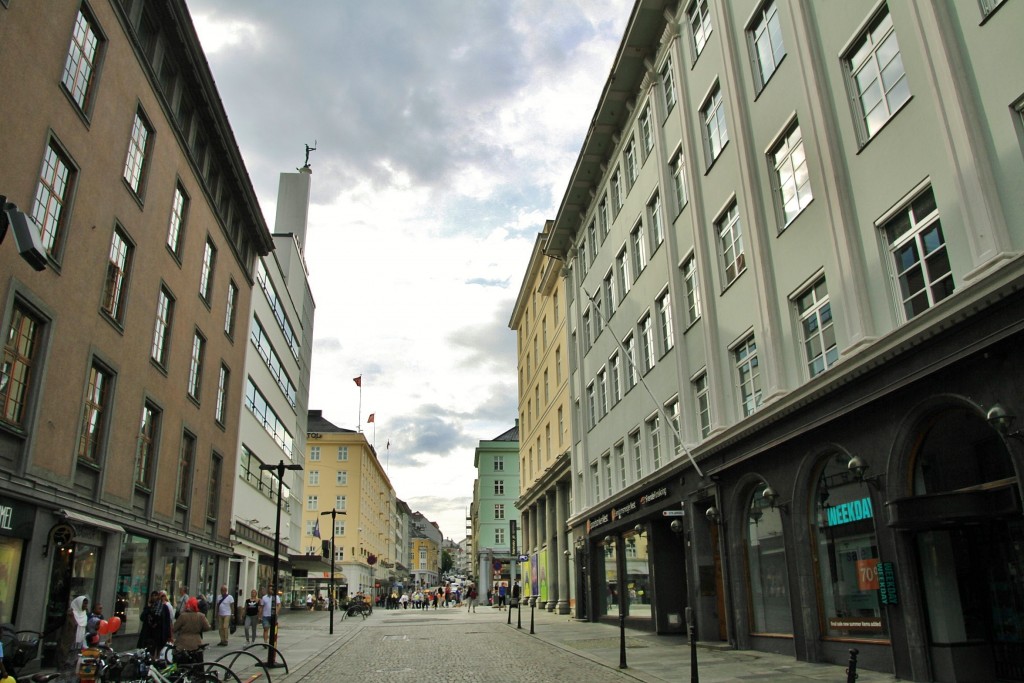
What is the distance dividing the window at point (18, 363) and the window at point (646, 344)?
18518 mm

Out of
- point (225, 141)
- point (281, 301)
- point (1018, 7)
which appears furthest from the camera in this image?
point (281, 301)

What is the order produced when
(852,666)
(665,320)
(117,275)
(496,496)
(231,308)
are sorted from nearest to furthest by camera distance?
(852,666), (117,275), (665,320), (231,308), (496,496)

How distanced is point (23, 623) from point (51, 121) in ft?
35.9

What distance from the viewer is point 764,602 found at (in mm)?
18453

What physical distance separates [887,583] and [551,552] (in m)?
36.1

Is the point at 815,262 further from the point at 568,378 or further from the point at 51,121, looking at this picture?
the point at 568,378

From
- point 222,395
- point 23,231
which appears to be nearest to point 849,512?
point 23,231

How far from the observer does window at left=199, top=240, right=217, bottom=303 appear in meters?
32.7

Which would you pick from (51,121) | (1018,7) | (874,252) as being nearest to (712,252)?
(874,252)

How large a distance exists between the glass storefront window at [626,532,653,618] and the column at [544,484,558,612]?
58.4 feet

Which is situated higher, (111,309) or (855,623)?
(111,309)

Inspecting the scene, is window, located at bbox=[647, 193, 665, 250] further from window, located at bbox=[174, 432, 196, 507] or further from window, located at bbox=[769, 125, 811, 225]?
window, located at bbox=[174, 432, 196, 507]

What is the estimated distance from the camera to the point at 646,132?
95.2 ft

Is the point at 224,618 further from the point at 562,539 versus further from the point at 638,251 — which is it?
the point at 562,539
